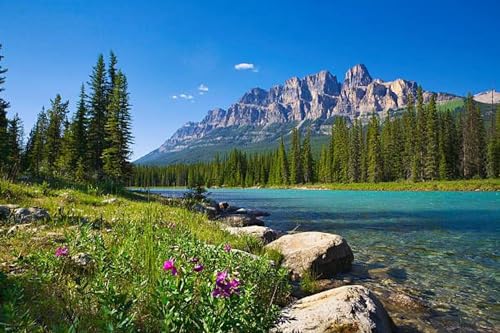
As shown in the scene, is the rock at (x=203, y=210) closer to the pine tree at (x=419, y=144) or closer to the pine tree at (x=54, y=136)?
the pine tree at (x=54, y=136)

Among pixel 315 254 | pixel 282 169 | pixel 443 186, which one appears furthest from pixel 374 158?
pixel 315 254

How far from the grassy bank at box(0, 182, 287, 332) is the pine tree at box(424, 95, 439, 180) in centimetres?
8133

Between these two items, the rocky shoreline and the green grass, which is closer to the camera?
the rocky shoreline

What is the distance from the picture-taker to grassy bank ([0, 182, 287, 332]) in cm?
249

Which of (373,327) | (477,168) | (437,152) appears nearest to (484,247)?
(373,327)

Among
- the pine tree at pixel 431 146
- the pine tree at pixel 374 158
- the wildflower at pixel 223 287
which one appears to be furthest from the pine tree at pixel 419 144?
the wildflower at pixel 223 287

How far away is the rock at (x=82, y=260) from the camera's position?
4.96 meters

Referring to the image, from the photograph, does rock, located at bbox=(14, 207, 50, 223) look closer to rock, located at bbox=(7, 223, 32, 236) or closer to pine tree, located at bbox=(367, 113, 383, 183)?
rock, located at bbox=(7, 223, 32, 236)

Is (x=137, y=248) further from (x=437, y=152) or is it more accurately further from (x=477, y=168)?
(x=477, y=168)

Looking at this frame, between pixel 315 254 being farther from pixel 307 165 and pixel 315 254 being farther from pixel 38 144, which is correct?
pixel 307 165

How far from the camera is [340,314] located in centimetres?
516

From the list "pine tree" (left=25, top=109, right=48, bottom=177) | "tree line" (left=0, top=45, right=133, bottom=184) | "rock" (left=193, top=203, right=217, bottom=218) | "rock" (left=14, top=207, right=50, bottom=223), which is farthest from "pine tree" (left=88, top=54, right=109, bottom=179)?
"rock" (left=14, top=207, right=50, bottom=223)

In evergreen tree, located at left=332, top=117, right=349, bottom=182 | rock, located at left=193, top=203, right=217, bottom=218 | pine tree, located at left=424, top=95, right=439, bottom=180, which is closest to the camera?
rock, located at left=193, top=203, right=217, bottom=218

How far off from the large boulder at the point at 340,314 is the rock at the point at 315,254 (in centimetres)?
340
